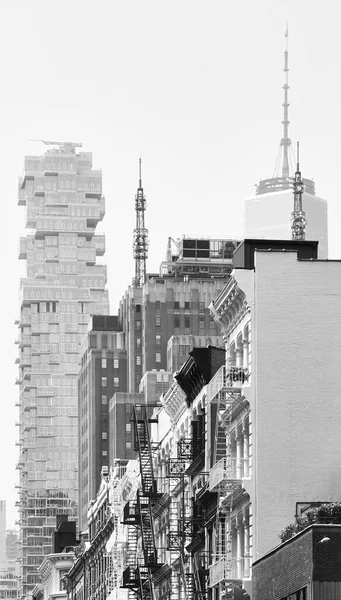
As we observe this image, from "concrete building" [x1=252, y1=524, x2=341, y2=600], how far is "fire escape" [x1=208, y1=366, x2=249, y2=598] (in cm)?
1368

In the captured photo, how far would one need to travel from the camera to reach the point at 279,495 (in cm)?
7131

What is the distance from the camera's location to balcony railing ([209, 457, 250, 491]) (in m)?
73.8

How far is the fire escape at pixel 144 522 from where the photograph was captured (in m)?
102

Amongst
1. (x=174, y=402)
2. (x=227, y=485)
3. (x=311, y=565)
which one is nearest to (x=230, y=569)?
(x=227, y=485)

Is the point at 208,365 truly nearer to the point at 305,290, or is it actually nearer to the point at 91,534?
the point at 305,290

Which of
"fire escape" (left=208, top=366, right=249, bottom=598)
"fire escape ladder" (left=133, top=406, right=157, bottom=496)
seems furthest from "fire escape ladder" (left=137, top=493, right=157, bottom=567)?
"fire escape" (left=208, top=366, right=249, bottom=598)

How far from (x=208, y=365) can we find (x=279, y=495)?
1851 centimetres

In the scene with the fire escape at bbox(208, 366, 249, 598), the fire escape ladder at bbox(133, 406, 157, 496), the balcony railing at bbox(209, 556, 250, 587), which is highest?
the fire escape ladder at bbox(133, 406, 157, 496)

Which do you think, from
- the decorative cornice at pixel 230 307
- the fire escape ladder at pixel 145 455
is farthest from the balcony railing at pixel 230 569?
the fire escape ladder at pixel 145 455

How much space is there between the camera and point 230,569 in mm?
74188

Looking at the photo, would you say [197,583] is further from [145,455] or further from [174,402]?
[145,455]

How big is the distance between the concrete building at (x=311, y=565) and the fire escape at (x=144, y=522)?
41086 mm

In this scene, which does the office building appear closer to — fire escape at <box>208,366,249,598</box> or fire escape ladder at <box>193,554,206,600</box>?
fire escape at <box>208,366,249,598</box>

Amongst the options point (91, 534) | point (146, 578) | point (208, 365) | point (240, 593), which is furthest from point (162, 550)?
point (91, 534)
